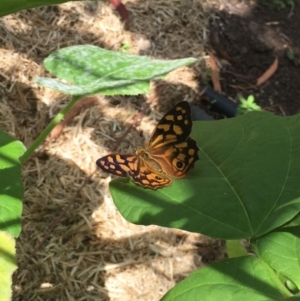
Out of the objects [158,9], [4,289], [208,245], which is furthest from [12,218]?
[158,9]

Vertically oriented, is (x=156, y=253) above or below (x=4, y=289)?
below

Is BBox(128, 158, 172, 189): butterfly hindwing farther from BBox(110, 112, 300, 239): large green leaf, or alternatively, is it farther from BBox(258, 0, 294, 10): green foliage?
BBox(258, 0, 294, 10): green foliage

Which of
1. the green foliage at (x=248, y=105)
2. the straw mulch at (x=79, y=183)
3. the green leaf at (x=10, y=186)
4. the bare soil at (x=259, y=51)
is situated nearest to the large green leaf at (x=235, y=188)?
the green leaf at (x=10, y=186)

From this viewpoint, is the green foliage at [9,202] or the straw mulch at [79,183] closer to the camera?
the green foliage at [9,202]

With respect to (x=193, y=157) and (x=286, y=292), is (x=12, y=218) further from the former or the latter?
(x=286, y=292)

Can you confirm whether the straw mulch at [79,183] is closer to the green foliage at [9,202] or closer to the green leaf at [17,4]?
the green foliage at [9,202]
